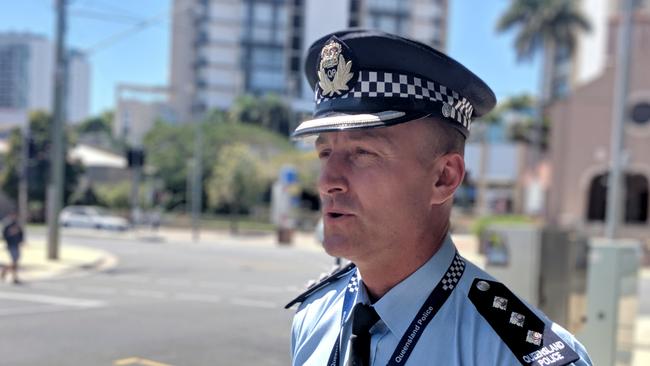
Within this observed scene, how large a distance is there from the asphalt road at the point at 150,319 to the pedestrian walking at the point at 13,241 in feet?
2.04

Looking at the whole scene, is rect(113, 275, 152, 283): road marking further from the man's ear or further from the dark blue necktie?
the man's ear

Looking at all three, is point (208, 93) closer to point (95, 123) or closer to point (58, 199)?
point (95, 123)

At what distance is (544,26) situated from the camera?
4212 cm

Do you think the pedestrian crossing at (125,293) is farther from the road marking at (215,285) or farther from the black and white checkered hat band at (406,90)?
the black and white checkered hat band at (406,90)

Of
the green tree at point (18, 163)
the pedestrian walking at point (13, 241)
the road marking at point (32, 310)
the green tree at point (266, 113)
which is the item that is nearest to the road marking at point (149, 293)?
the road marking at point (32, 310)

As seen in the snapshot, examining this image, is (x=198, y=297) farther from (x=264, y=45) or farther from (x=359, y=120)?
(x=264, y=45)

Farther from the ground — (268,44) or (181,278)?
(268,44)

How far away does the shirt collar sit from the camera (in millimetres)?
1506

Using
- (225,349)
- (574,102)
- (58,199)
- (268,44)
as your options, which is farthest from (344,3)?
(268,44)

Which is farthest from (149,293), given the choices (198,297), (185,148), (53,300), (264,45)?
(264,45)

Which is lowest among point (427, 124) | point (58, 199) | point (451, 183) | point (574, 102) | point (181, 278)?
point (181, 278)

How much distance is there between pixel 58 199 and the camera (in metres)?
16.5

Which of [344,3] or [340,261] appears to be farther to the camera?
[344,3]

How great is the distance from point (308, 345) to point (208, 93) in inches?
3424
